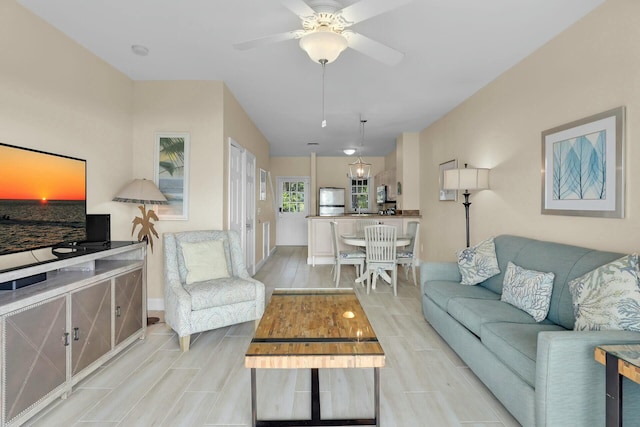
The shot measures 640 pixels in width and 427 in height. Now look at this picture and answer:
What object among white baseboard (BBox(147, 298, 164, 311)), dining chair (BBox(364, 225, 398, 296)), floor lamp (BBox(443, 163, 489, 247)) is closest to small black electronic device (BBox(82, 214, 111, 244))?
white baseboard (BBox(147, 298, 164, 311))

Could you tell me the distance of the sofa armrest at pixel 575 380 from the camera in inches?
56.7

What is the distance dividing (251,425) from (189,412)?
A: 1.34 feet

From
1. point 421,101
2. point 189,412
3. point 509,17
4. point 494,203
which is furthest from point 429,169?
point 189,412

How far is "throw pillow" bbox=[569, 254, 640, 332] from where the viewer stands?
1.58m

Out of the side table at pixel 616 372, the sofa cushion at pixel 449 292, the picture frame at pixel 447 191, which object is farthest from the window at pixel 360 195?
the side table at pixel 616 372

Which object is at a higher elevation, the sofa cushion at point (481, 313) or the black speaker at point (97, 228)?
the black speaker at point (97, 228)

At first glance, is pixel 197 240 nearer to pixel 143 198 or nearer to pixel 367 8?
pixel 143 198

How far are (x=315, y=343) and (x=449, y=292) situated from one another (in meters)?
1.67

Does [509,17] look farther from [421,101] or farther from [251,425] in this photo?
[251,425]

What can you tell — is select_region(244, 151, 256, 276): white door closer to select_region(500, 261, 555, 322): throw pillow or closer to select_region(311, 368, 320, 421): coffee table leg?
select_region(311, 368, 320, 421): coffee table leg

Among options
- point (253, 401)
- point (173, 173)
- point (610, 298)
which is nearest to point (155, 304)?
point (173, 173)

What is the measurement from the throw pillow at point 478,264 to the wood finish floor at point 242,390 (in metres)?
0.67

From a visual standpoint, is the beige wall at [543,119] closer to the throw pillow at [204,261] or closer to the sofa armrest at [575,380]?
the sofa armrest at [575,380]

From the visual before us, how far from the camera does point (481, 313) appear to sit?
7.28ft
